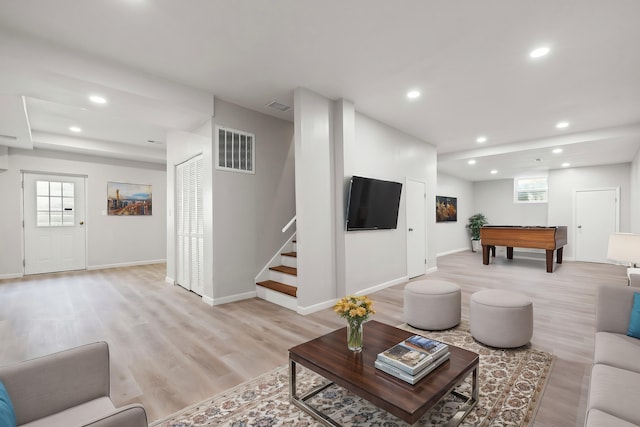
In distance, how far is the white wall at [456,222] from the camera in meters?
9.31

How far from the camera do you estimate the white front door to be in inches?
248

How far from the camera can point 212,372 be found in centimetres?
242

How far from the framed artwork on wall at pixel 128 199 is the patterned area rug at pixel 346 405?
6.92 m

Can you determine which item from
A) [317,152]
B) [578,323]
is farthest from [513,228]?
[317,152]

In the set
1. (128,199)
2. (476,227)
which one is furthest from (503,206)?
(128,199)

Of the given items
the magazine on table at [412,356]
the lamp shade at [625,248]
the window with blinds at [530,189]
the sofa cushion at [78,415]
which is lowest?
the sofa cushion at [78,415]

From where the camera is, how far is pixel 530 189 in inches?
383

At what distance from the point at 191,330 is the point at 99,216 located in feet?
18.1

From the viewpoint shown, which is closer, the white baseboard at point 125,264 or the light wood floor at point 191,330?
the light wood floor at point 191,330

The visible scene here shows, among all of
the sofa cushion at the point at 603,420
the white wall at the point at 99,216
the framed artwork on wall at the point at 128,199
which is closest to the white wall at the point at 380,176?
the sofa cushion at the point at 603,420

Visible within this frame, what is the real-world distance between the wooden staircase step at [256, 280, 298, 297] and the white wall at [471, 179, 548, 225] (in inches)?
352

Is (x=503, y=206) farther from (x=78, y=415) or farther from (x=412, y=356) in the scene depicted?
(x=78, y=415)

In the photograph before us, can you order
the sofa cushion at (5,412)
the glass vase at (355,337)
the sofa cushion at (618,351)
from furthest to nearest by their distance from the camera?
the glass vase at (355,337), the sofa cushion at (618,351), the sofa cushion at (5,412)

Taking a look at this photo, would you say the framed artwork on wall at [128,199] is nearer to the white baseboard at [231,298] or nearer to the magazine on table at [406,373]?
the white baseboard at [231,298]
